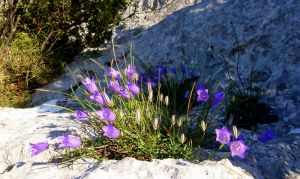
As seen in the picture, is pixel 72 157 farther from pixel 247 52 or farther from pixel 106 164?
pixel 247 52

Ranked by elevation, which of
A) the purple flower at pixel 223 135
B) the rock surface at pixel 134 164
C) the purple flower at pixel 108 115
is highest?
the purple flower at pixel 108 115

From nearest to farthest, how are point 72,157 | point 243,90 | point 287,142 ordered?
1. point 72,157
2. point 287,142
3. point 243,90

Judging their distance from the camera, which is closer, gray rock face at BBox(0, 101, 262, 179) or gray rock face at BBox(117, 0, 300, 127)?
gray rock face at BBox(0, 101, 262, 179)

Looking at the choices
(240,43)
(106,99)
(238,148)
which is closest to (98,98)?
(106,99)

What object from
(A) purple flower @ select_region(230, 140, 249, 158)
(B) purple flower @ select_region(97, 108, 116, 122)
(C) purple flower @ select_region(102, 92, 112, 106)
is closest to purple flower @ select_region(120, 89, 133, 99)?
(C) purple flower @ select_region(102, 92, 112, 106)

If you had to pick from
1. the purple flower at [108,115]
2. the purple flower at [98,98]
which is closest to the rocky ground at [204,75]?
the purple flower at [108,115]

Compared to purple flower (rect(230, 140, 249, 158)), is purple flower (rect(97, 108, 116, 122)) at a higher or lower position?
higher

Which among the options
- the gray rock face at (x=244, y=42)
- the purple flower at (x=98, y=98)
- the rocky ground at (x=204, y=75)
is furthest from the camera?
the gray rock face at (x=244, y=42)

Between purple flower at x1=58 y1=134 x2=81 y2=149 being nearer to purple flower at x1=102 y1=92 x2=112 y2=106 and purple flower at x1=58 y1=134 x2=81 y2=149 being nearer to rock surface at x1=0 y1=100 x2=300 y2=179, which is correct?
rock surface at x1=0 y1=100 x2=300 y2=179

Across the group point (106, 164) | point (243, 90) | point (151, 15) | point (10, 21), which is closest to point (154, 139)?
point (106, 164)

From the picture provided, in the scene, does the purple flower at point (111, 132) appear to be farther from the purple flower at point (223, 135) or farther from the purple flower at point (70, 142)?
the purple flower at point (223, 135)

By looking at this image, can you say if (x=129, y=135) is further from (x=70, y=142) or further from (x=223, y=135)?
(x=223, y=135)
